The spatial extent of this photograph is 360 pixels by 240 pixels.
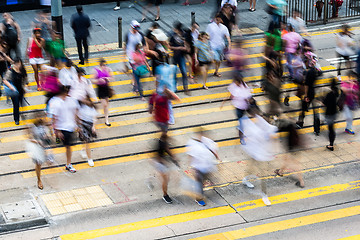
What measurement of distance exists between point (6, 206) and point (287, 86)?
29.6 feet

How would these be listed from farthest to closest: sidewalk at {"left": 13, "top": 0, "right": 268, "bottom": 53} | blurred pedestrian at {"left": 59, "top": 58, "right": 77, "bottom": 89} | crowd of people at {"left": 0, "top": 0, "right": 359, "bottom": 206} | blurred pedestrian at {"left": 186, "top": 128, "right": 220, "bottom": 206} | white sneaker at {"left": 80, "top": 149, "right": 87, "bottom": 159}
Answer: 1. sidewalk at {"left": 13, "top": 0, "right": 268, "bottom": 53}
2. blurred pedestrian at {"left": 59, "top": 58, "right": 77, "bottom": 89}
3. white sneaker at {"left": 80, "top": 149, "right": 87, "bottom": 159}
4. crowd of people at {"left": 0, "top": 0, "right": 359, "bottom": 206}
5. blurred pedestrian at {"left": 186, "top": 128, "right": 220, "bottom": 206}

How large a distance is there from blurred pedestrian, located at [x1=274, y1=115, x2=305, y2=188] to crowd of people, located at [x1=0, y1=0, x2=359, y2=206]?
0.07 feet

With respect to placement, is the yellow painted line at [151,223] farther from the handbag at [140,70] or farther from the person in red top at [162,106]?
the handbag at [140,70]

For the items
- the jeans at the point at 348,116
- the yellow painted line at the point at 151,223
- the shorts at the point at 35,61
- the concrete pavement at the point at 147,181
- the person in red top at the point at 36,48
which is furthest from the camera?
the shorts at the point at 35,61

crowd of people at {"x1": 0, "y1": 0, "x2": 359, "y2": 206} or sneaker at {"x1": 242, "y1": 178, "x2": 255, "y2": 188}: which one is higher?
crowd of people at {"x1": 0, "y1": 0, "x2": 359, "y2": 206}

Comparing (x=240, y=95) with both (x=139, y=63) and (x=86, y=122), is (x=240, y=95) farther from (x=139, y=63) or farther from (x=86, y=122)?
(x=139, y=63)

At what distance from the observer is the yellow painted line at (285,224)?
37.7 ft

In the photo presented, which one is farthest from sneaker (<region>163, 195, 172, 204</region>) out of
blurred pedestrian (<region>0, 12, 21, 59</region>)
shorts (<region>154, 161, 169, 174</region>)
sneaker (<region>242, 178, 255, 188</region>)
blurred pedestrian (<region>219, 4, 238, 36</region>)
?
blurred pedestrian (<region>219, 4, 238, 36</region>)

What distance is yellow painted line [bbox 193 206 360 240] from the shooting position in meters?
11.5

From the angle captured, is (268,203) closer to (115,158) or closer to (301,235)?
(301,235)

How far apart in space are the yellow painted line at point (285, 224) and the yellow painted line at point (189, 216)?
295mm

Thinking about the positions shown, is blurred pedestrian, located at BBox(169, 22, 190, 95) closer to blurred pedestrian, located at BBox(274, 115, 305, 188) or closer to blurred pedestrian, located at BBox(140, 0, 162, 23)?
blurred pedestrian, located at BBox(274, 115, 305, 188)

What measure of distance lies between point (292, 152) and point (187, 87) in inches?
203

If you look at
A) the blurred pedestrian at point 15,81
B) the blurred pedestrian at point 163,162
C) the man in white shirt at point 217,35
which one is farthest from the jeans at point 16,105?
the man in white shirt at point 217,35
